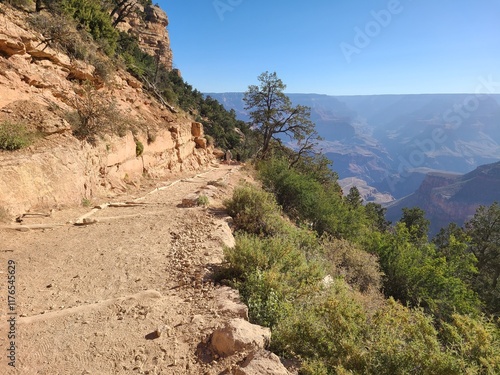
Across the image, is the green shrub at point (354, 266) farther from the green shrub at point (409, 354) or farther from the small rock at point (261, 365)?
the small rock at point (261, 365)

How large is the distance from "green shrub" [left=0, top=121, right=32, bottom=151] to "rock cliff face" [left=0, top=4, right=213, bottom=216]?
17 centimetres

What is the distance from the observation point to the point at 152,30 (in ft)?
133

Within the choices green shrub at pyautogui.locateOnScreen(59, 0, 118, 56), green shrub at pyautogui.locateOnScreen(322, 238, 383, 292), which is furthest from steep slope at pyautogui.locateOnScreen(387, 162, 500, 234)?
green shrub at pyautogui.locateOnScreen(59, 0, 118, 56)

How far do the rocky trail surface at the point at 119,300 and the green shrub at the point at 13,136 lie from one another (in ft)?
5.89

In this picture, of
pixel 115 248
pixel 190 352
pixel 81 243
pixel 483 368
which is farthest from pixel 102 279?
pixel 483 368

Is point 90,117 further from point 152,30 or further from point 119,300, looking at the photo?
point 152,30

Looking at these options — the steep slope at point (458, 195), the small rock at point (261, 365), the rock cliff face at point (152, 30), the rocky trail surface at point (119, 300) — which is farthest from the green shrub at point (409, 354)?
the steep slope at point (458, 195)

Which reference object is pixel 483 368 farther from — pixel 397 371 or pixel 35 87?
pixel 35 87

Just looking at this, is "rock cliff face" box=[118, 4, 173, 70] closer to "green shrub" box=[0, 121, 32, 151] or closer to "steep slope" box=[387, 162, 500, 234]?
"green shrub" box=[0, 121, 32, 151]

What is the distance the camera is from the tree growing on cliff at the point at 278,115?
20578mm

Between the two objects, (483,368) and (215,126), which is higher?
(215,126)

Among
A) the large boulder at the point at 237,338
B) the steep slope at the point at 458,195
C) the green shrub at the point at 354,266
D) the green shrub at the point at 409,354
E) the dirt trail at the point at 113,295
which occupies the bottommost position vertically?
the steep slope at the point at 458,195

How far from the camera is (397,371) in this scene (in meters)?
2.55

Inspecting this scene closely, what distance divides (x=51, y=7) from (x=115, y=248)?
44.7ft
